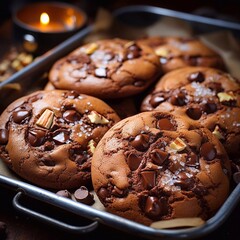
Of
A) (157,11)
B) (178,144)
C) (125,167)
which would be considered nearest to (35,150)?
(125,167)

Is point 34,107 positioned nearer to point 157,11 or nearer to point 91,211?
point 91,211

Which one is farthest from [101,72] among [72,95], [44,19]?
[44,19]

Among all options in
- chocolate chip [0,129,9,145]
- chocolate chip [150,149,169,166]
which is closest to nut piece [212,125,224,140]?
chocolate chip [150,149,169,166]

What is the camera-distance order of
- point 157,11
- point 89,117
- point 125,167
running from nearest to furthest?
point 125,167
point 89,117
point 157,11

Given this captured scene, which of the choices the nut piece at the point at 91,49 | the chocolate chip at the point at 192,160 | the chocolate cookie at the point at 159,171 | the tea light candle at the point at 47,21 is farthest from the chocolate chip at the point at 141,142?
the tea light candle at the point at 47,21

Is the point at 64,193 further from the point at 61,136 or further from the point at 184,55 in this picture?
the point at 184,55

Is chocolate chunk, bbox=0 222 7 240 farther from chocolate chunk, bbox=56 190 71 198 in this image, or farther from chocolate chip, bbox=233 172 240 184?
chocolate chip, bbox=233 172 240 184
